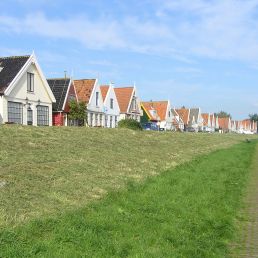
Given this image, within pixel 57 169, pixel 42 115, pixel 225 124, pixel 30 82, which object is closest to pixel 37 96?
pixel 30 82

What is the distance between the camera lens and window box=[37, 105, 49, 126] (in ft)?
123

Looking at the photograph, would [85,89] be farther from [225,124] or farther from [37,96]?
[225,124]

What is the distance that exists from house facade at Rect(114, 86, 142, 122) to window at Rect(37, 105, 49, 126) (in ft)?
77.2

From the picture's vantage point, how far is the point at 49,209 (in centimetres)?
878

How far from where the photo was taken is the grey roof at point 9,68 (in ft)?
109

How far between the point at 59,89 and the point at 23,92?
29.3 ft

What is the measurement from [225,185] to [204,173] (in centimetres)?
271

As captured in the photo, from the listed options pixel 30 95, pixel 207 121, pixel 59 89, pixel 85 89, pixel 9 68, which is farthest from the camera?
pixel 207 121

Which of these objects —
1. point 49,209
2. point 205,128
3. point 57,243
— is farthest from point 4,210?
point 205,128

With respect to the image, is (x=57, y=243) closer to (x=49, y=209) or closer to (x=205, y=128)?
(x=49, y=209)

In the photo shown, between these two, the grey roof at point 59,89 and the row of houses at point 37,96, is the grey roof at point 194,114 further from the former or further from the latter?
the grey roof at point 59,89

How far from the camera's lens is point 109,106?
182ft

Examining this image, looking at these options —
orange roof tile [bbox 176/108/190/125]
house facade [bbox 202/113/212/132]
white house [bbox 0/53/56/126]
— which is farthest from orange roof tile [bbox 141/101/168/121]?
white house [bbox 0/53/56/126]

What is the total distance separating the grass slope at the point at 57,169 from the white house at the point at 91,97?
2674cm
